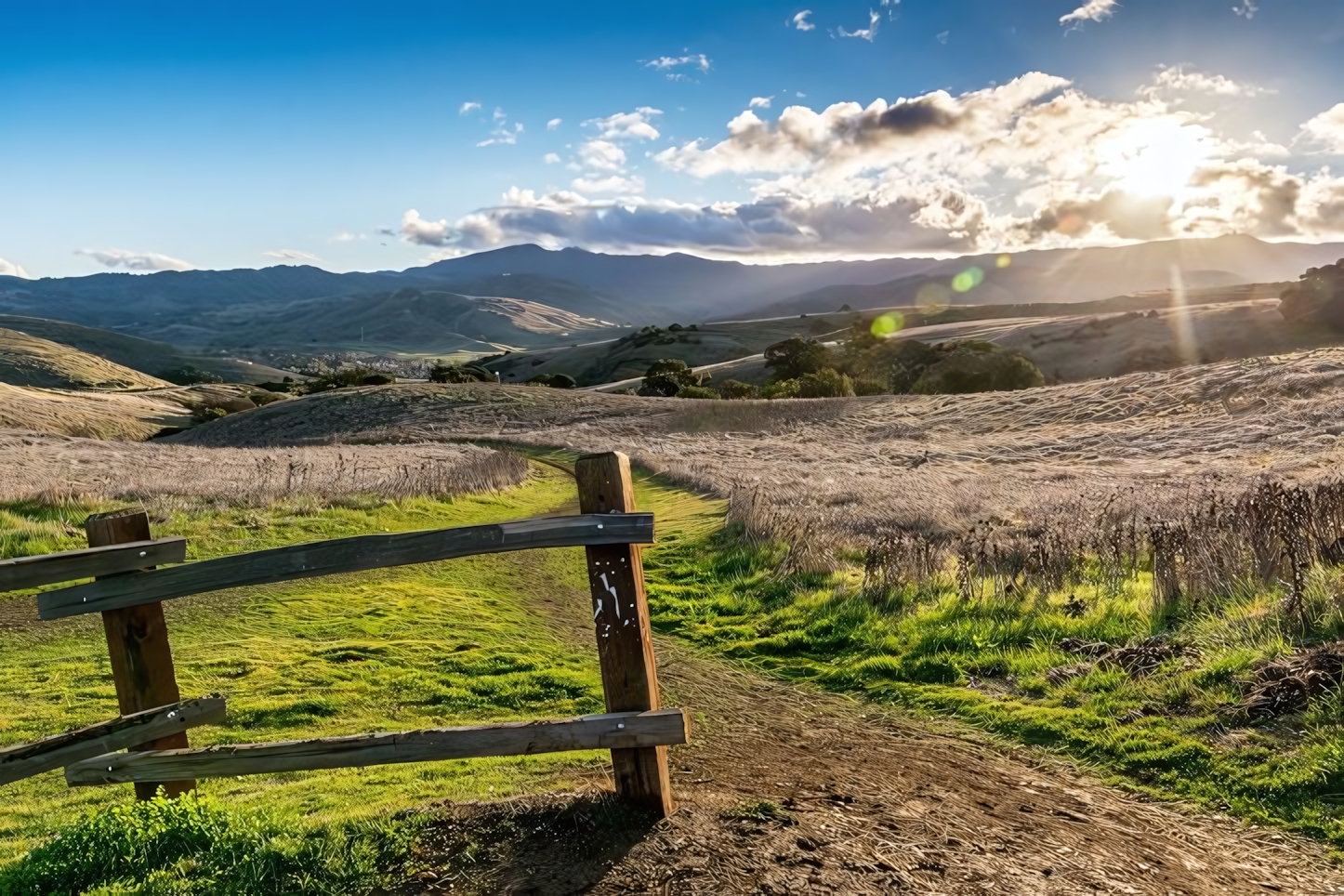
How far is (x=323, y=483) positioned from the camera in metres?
22.6

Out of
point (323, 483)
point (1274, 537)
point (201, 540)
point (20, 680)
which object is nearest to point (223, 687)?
point (20, 680)

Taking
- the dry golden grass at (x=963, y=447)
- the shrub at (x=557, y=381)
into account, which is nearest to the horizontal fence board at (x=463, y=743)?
the dry golden grass at (x=963, y=447)

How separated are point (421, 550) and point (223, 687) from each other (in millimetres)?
5706

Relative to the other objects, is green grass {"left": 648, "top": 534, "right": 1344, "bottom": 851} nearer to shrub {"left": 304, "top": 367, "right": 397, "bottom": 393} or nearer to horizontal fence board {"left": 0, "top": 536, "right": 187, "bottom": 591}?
horizontal fence board {"left": 0, "top": 536, "right": 187, "bottom": 591}

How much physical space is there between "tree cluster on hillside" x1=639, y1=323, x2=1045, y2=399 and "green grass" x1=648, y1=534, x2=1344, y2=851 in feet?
152

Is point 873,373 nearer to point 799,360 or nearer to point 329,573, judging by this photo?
point 799,360

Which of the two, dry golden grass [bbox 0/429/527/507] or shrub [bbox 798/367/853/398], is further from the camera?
shrub [bbox 798/367/853/398]

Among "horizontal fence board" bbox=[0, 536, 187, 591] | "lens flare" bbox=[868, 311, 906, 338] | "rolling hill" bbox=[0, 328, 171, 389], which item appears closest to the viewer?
"horizontal fence board" bbox=[0, 536, 187, 591]

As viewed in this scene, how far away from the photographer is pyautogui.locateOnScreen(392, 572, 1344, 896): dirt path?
4652 millimetres

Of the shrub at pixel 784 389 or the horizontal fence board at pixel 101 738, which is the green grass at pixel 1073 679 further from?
the shrub at pixel 784 389

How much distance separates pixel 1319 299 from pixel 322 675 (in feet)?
235

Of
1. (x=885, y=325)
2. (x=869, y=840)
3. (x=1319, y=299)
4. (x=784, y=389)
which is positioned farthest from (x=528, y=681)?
(x=885, y=325)

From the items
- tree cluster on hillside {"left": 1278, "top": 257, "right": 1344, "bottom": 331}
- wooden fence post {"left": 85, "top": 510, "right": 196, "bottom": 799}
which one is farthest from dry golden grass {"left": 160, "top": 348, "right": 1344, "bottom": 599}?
tree cluster on hillside {"left": 1278, "top": 257, "right": 1344, "bottom": 331}

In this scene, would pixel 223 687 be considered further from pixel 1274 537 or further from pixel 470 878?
pixel 1274 537
